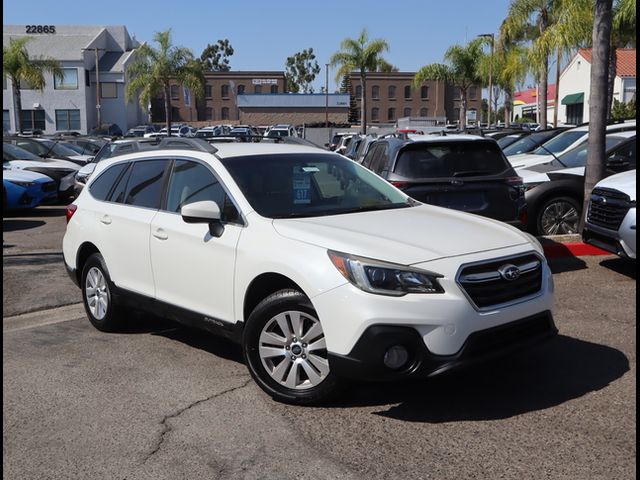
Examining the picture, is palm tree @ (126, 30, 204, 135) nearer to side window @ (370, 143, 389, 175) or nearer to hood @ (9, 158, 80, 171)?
hood @ (9, 158, 80, 171)

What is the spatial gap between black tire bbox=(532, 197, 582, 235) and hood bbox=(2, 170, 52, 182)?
10.5m

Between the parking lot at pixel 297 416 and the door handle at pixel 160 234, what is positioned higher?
the door handle at pixel 160 234

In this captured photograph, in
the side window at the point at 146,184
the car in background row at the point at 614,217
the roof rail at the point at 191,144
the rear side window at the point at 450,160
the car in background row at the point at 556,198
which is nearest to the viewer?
the roof rail at the point at 191,144

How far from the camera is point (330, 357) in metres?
4.38

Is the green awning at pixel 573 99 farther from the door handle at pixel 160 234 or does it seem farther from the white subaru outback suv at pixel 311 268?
the door handle at pixel 160 234

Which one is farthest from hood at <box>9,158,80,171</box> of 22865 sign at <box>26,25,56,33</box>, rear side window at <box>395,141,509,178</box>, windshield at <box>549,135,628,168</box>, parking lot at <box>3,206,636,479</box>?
22865 sign at <box>26,25,56,33</box>

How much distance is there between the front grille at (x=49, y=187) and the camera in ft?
50.6

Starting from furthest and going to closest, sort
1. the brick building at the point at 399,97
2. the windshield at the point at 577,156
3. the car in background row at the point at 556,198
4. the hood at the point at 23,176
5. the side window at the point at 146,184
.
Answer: the brick building at the point at 399,97 → the hood at the point at 23,176 → the windshield at the point at 577,156 → the car in background row at the point at 556,198 → the side window at the point at 146,184

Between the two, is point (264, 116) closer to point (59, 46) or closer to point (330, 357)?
point (59, 46)

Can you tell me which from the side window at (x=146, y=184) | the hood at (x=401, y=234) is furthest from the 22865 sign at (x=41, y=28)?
the hood at (x=401, y=234)

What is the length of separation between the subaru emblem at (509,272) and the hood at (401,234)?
0.16 meters

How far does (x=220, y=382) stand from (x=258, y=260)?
101 cm

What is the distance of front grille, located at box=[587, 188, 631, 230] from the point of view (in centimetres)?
788

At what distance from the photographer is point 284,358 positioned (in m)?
4.73
